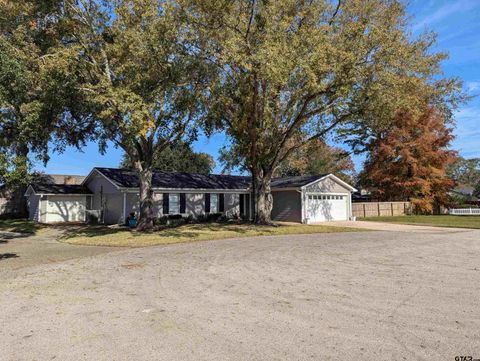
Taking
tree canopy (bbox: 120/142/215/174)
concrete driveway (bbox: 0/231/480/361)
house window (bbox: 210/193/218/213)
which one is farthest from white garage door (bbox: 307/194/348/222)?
tree canopy (bbox: 120/142/215/174)

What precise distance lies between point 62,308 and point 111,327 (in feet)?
4.87

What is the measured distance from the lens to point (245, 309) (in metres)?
6.13

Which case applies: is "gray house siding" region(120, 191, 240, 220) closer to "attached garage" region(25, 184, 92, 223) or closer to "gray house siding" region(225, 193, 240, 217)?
"gray house siding" region(225, 193, 240, 217)

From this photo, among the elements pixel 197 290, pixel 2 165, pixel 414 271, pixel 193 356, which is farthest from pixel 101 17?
pixel 193 356

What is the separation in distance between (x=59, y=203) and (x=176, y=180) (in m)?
9.21

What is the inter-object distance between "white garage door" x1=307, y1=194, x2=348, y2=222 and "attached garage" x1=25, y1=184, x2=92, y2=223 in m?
17.1

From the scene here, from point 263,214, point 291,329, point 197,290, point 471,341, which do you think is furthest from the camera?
point 263,214

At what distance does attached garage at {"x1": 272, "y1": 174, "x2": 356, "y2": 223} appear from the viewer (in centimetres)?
2920

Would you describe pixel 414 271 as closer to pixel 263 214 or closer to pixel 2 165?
pixel 2 165

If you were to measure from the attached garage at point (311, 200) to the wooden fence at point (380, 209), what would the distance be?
3.36 metres

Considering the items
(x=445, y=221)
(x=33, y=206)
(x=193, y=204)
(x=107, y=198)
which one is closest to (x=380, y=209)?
(x=445, y=221)

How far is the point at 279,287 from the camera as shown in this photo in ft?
25.1

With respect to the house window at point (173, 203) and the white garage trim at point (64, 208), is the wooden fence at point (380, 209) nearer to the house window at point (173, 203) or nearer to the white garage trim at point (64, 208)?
the house window at point (173, 203)

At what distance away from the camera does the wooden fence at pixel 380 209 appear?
114 feet
